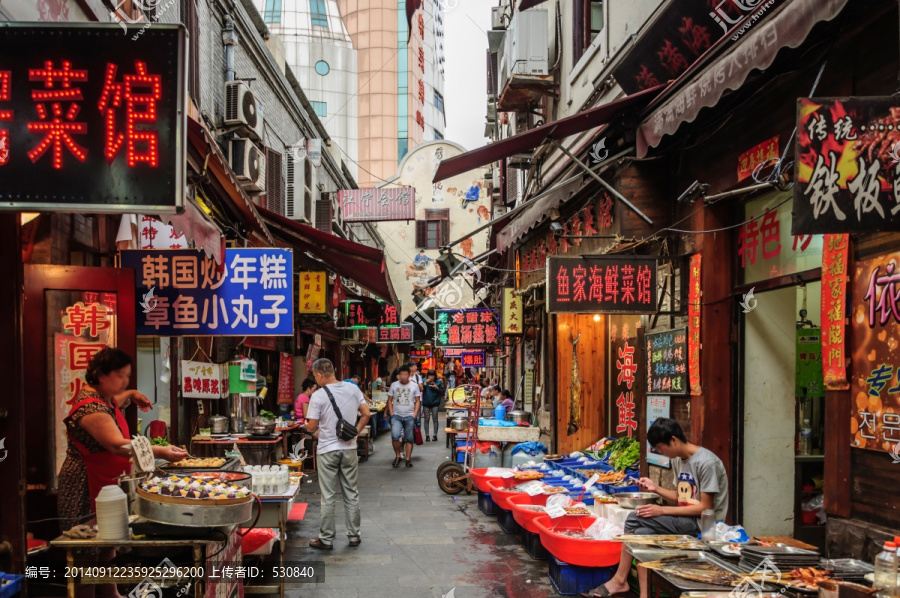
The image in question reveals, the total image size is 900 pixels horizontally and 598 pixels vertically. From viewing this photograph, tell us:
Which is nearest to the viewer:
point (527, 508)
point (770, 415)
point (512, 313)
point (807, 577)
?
point (807, 577)

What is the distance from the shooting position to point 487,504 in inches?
451

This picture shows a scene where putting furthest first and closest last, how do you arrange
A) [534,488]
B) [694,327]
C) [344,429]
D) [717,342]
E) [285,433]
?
[285,433] < [534,488] < [344,429] < [694,327] < [717,342]

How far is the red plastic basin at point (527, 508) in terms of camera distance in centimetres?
848

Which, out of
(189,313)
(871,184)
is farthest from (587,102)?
(871,184)

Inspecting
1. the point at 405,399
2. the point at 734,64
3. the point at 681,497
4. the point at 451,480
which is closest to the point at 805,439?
the point at 681,497

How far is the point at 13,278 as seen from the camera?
5.73 metres

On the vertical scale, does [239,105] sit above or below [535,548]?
above

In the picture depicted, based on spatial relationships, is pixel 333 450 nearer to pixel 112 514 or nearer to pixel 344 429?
pixel 344 429

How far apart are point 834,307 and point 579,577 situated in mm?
3484

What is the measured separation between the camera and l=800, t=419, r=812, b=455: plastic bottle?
8.73 meters

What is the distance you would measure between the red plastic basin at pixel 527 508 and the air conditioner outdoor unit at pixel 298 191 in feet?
34.2

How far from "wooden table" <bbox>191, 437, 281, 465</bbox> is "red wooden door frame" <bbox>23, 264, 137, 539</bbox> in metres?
4.86

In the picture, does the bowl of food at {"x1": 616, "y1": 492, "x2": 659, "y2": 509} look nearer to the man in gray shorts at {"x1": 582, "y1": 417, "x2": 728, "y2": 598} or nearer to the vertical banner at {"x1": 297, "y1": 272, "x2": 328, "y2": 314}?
the man in gray shorts at {"x1": 582, "y1": 417, "x2": 728, "y2": 598}

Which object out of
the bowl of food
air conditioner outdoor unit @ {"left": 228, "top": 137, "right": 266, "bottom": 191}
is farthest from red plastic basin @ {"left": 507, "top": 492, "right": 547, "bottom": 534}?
air conditioner outdoor unit @ {"left": 228, "top": 137, "right": 266, "bottom": 191}
